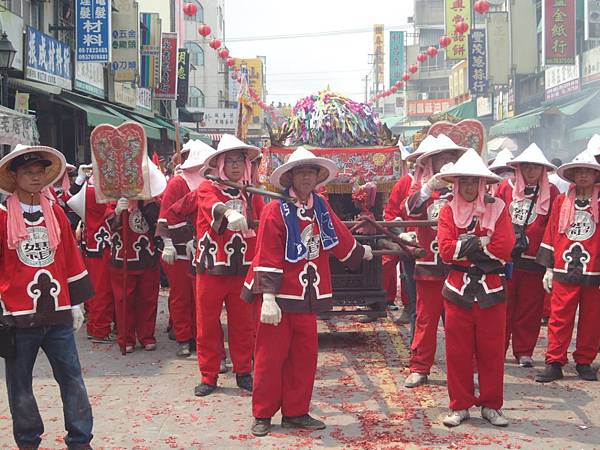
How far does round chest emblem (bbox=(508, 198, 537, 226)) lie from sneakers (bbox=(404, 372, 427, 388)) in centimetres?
166

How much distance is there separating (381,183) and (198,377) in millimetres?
2927

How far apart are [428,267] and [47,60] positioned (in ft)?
39.7

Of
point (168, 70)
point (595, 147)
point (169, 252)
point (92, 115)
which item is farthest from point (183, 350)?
A: point (168, 70)

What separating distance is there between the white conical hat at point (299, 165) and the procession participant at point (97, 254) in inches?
138

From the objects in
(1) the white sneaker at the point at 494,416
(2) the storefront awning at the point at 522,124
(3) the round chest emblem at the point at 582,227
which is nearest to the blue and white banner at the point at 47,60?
(3) the round chest emblem at the point at 582,227

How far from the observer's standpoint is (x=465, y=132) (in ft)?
25.7

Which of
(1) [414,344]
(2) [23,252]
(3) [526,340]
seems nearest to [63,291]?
(2) [23,252]

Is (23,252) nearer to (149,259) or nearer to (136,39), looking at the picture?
(149,259)

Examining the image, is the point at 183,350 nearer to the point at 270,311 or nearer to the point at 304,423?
the point at 304,423

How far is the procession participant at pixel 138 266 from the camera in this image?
8.31 metres

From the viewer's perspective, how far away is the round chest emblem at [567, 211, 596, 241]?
6.70 m

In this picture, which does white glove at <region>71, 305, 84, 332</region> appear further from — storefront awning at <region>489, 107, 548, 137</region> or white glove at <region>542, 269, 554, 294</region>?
storefront awning at <region>489, 107, 548, 137</region>

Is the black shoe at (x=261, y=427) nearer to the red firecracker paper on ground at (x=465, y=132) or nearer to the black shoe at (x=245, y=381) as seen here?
the black shoe at (x=245, y=381)

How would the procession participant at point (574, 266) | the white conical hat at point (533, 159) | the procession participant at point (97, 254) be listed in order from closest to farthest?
the procession participant at point (574, 266) → the white conical hat at point (533, 159) → the procession participant at point (97, 254)
